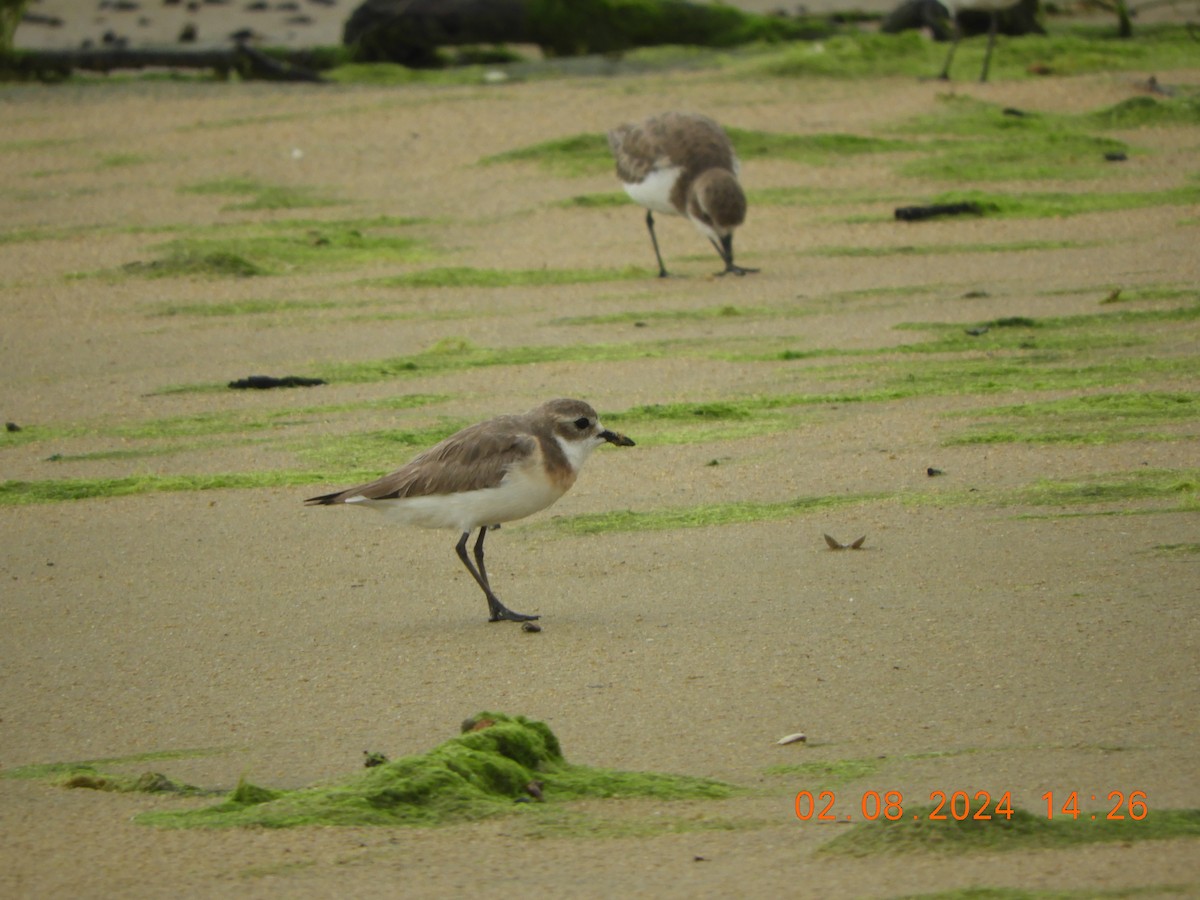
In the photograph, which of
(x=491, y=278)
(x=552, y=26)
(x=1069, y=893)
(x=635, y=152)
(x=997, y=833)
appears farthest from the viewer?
(x=552, y=26)

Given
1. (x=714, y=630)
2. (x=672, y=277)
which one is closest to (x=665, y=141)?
(x=672, y=277)

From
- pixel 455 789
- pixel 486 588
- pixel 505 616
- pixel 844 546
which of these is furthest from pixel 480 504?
pixel 455 789

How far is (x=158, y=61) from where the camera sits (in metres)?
21.2

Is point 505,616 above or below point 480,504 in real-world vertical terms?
below

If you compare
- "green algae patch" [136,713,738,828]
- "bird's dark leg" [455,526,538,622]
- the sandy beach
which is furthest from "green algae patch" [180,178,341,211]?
"green algae patch" [136,713,738,828]

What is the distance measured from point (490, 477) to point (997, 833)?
2725mm

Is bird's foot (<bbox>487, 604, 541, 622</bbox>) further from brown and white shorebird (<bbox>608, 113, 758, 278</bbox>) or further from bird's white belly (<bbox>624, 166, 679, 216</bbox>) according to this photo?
bird's white belly (<bbox>624, 166, 679, 216</bbox>)

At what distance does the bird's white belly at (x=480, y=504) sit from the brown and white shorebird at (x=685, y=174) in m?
6.28

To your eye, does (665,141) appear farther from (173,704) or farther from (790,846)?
(790,846)

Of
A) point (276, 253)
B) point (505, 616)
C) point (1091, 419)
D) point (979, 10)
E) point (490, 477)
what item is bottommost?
point (505, 616)

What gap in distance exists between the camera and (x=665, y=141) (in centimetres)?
1343

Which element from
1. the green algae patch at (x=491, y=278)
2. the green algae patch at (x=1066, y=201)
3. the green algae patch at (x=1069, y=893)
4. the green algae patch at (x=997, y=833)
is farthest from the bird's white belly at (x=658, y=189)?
the green algae patch at (x=1069, y=893)

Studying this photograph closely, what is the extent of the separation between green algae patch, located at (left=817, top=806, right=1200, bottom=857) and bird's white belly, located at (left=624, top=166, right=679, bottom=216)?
9.29 meters
